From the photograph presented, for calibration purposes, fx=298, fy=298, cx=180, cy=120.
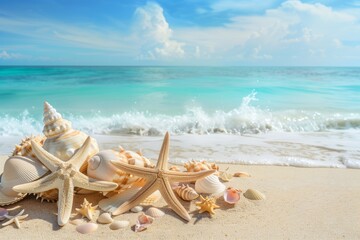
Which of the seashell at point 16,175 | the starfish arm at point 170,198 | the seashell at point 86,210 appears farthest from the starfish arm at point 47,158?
the starfish arm at point 170,198

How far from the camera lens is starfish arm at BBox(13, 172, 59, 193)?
2.47 m

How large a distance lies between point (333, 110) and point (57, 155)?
9.90 meters

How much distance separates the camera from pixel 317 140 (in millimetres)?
5941

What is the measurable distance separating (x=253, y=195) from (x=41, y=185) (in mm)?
1966

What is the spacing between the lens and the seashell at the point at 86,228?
2.35m

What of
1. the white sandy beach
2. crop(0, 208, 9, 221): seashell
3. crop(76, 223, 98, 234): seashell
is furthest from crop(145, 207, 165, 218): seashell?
crop(0, 208, 9, 221): seashell

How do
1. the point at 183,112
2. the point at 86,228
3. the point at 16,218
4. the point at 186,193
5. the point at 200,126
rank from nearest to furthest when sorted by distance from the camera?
the point at 86,228 < the point at 16,218 < the point at 186,193 < the point at 200,126 < the point at 183,112

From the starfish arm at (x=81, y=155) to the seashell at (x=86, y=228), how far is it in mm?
516

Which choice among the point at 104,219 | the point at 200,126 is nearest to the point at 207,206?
the point at 104,219

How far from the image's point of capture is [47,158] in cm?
262

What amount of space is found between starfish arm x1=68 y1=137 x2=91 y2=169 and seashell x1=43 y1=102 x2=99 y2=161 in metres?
0.07

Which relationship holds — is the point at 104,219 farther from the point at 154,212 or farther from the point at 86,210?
the point at 154,212

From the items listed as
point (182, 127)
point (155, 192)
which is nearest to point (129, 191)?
point (155, 192)

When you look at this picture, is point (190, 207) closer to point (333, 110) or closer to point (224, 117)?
point (224, 117)
